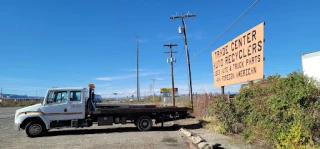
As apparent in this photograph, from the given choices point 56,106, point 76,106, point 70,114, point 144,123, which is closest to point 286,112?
point 144,123

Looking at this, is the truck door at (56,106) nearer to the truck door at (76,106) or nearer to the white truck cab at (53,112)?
the white truck cab at (53,112)

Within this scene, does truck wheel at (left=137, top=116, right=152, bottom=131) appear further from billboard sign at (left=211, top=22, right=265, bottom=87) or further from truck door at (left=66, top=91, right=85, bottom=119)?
billboard sign at (left=211, top=22, right=265, bottom=87)

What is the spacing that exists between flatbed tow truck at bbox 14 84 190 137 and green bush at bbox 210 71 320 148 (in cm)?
704

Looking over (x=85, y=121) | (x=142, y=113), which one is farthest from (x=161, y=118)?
(x=85, y=121)

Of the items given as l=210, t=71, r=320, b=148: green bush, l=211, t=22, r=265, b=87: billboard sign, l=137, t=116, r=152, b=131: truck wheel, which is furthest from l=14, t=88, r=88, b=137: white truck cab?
l=210, t=71, r=320, b=148: green bush

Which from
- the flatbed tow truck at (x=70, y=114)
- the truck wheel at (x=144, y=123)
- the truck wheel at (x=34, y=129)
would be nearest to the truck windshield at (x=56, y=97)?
the flatbed tow truck at (x=70, y=114)

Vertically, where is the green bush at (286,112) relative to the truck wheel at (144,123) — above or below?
above

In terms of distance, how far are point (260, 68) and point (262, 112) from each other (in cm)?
318

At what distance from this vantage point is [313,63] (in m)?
16.2

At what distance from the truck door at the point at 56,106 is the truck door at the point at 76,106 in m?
0.20

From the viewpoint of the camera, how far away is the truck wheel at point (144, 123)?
15.4 m

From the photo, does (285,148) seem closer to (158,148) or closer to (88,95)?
(158,148)

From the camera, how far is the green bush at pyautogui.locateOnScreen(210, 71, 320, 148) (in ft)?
21.4

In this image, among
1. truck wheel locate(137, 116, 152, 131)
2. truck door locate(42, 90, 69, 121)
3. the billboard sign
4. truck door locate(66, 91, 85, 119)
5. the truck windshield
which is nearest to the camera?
the billboard sign
